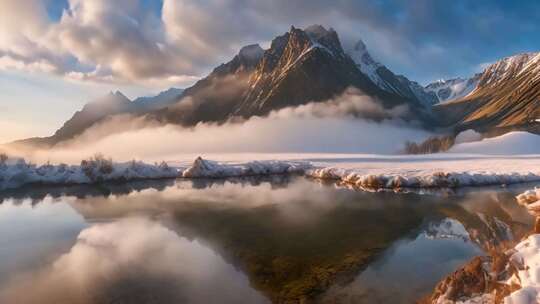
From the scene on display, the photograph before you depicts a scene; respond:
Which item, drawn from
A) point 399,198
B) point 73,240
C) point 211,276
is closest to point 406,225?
point 399,198

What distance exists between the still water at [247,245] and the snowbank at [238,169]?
27.0m

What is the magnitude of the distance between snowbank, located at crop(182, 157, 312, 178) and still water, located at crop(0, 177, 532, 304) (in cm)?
2700

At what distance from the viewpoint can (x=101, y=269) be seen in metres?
25.8

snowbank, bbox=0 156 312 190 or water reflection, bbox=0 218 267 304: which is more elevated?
snowbank, bbox=0 156 312 190

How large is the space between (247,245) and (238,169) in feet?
190

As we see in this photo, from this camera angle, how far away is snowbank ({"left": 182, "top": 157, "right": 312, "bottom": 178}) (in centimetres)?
Result: 8488

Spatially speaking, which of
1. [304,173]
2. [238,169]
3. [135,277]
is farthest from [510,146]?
[135,277]

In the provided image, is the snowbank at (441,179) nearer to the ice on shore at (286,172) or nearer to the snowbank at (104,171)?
the ice on shore at (286,172)

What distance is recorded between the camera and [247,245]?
31.7 m

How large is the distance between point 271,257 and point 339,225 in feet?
37.9

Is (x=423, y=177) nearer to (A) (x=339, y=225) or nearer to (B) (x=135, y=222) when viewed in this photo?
(A) (x=339, y=225)

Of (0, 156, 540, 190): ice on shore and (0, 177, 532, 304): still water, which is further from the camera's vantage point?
(0, 156, 540, 190): ice on shore

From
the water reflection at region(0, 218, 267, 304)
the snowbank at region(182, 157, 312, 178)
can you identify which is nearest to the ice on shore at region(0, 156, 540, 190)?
the snowbank at region(182, 157, 312, 178)

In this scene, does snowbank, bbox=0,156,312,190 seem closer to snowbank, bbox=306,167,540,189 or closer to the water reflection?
snowbank, bbox=306,167,540,189
